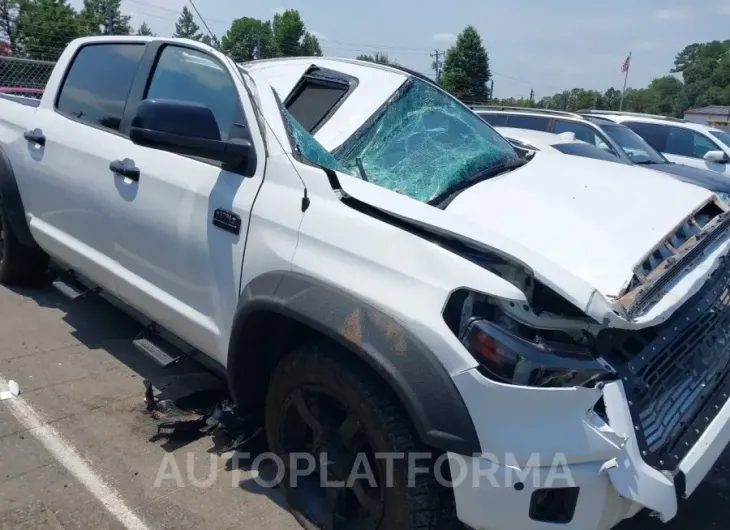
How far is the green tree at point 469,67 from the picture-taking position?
58062mm

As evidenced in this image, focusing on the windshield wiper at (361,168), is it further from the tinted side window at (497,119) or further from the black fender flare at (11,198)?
the tinted side window at (497,119)

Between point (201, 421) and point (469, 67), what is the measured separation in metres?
58.9

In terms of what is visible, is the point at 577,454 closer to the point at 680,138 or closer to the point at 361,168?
the point at 361,168

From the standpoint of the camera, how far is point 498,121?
34.9 feet

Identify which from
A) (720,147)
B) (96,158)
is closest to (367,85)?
(96,158)

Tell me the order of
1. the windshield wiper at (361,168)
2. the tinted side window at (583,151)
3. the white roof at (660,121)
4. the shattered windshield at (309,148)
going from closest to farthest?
the shattered windshield at (309,148), the windshield wiper at (361,168), the tinted side window at (583,151), the white roof at (660,121)

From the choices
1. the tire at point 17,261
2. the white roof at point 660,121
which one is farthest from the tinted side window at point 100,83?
the white roof at point 660,121

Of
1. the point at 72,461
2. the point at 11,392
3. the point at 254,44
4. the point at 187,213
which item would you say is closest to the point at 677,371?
the point at 187,213

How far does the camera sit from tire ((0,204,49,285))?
4.70 meters

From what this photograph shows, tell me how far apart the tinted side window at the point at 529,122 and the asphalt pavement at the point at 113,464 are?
7.57 meters

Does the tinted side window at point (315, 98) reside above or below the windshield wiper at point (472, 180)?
above

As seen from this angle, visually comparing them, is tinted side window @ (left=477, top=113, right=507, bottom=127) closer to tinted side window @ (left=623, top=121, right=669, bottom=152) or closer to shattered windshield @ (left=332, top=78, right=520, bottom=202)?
tinted side window @ (left=623, top=121, right=669, bottom=152)

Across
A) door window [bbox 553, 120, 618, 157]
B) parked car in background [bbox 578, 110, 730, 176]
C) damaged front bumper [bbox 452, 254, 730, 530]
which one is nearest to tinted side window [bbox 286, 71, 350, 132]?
damaged front bumper [bbox 452, 254, 730, 530]

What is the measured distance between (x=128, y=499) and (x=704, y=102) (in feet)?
332
